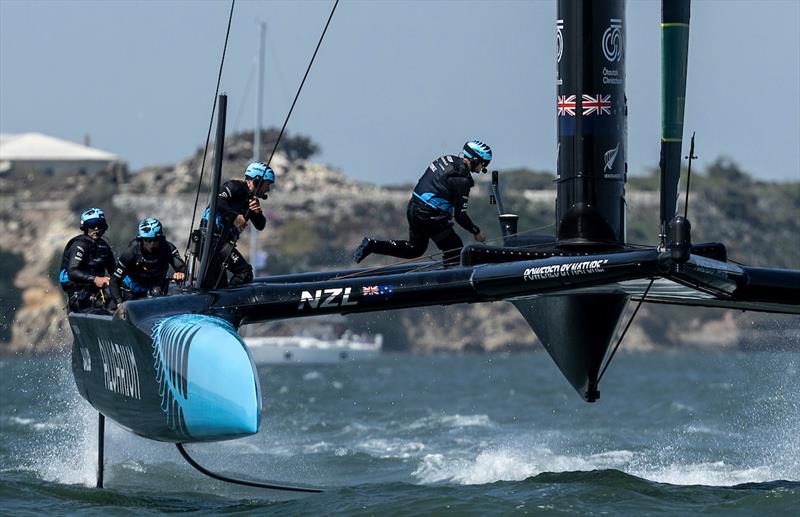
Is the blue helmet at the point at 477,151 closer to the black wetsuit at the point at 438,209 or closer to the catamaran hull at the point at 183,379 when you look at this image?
the black wetsuit at the point at 438,209

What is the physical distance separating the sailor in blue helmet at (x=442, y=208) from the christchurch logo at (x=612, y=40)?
996 millimetres

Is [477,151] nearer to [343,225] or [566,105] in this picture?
[566,105]

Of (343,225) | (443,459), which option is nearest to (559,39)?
(443,459)

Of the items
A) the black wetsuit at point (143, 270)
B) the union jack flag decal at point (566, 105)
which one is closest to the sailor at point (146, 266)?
the black wetsuit at point (143, 270)

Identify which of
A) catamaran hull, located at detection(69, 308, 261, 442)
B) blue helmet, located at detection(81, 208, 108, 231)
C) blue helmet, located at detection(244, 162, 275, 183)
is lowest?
catamaran hull, located at detection(69, 308, 261, 442)

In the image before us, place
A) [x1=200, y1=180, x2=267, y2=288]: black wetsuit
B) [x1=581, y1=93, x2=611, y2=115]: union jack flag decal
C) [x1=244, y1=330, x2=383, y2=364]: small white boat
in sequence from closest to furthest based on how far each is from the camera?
[x1=581, y1=93, x2=611, y2=115]: union jack flag decal
[x1=200, y1=180, x2=267, y2=288]: black wetsuit
[x1=244, y1=330, x2=383, y2=364]: small white boat

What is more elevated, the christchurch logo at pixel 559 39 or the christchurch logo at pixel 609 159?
the christchurch logo at pixel 559 39

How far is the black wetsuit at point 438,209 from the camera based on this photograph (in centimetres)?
899

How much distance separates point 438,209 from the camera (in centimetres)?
915

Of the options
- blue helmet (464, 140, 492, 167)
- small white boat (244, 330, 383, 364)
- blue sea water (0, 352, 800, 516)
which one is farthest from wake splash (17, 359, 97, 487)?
small white boat (244, 330, 383, 364)

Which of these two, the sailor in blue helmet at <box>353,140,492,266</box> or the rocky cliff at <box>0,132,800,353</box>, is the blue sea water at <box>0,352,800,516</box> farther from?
the rocky cliff at <box>0,132,800,353</box>

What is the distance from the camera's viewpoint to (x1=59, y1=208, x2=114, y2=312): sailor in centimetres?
959

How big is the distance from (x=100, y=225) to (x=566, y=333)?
2926mm

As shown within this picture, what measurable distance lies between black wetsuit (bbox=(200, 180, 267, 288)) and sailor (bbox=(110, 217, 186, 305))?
50 cm
